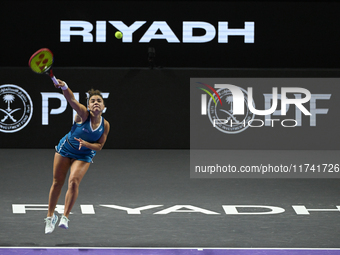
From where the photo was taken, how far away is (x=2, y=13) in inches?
457

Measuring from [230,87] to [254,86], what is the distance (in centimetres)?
45

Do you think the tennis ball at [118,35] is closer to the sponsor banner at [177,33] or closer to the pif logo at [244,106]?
the sponsor banner at [177,33]

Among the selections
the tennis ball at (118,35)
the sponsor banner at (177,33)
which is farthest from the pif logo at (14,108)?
the tennis ball at (118,35)

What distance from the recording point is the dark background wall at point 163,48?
11148 mm

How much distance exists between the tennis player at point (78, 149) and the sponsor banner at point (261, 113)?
5450mm

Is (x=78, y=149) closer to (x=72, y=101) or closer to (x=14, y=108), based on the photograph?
(x=72, y=101)

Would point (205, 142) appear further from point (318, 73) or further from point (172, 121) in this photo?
point (318, 73)

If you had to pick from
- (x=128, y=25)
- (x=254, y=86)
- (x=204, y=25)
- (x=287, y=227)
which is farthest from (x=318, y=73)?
(x=287, y=227)

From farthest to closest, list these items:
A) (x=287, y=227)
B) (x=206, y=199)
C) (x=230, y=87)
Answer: (x=230, y=87) < (x=206, y=199) < (x=287, y=227)

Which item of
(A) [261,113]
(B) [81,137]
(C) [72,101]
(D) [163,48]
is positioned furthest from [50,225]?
(D) [163,48]

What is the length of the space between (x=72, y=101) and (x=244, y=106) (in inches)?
246

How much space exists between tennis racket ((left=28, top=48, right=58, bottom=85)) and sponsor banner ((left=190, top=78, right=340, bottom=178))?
5.80 m

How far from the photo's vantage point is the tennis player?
215 inches

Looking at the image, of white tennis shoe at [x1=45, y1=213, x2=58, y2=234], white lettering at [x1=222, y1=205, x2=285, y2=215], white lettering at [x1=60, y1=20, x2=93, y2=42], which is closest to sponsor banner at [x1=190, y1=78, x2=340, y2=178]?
white lettering at [x1=60, y1=20, x2=93, y2=42]
